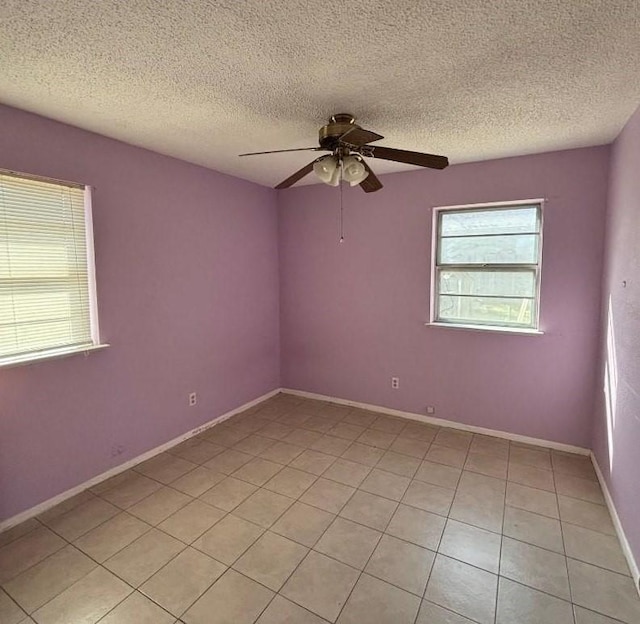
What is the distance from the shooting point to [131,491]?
2480mm

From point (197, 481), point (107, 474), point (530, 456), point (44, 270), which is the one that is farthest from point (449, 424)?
point (44, 270)

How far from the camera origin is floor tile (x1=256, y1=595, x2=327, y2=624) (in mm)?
1553

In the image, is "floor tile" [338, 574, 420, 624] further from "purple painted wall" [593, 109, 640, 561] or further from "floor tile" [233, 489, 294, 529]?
"purple painted wall" [593, 109, 640, 561]

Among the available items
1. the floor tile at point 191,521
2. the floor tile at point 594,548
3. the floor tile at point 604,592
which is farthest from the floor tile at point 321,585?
the floor tile at point 594,548

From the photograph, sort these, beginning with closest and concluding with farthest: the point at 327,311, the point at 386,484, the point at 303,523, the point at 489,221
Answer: the point at 303,523 → the point at 386,484 → the point at 489,221 → the point at 327,311

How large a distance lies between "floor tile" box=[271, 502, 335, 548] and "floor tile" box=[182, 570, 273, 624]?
1.18 ft

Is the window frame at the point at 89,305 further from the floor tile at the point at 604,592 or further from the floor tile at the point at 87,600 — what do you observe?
the floor tile at the point at 604,592

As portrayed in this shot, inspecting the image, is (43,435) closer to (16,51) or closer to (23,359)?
(23,359)

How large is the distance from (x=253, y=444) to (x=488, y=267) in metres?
2.59

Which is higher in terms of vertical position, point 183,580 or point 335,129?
point 335,129

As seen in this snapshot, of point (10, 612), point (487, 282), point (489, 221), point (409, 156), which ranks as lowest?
point (10, 612)

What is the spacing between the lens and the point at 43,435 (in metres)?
2.27

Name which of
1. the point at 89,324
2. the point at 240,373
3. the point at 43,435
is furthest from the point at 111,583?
the point at 240,373

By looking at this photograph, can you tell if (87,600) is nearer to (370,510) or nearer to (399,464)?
(370,510)
